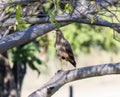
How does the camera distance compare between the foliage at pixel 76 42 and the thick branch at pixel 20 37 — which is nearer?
the thick branch at pixel 20 37

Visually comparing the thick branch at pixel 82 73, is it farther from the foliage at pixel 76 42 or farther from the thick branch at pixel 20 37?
the foliage at pixel 76 42

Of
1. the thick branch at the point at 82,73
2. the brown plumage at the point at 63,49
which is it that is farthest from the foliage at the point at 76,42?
the thick branch at the point at 82,73

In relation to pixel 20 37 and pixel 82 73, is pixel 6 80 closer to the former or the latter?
pixel 20 37

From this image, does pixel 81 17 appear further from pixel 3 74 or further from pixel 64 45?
pixel 3 74

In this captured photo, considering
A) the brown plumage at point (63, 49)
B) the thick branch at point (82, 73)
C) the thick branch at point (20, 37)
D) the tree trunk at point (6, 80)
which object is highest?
the thick branch at point (20, 37)

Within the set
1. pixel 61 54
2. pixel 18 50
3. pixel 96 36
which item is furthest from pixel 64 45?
pixel 96 36

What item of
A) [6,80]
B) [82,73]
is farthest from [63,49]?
[6,80]

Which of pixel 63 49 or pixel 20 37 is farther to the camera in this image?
pixel 63 49

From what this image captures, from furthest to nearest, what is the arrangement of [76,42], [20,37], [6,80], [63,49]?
[76,42] → [6,80] → [63,49] → [20,37]

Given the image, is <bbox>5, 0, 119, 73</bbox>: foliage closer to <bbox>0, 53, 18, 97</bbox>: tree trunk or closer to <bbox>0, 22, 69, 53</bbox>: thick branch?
<bbox>0, 53, 18, 97</bbox>: tree trunk

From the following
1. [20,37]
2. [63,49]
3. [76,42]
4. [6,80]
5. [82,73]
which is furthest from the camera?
[76,42]

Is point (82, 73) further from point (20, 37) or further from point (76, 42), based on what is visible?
point (76, 42)

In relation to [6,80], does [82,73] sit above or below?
above

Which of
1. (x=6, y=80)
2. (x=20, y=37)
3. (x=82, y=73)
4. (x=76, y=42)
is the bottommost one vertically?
(x=6, y=80)
